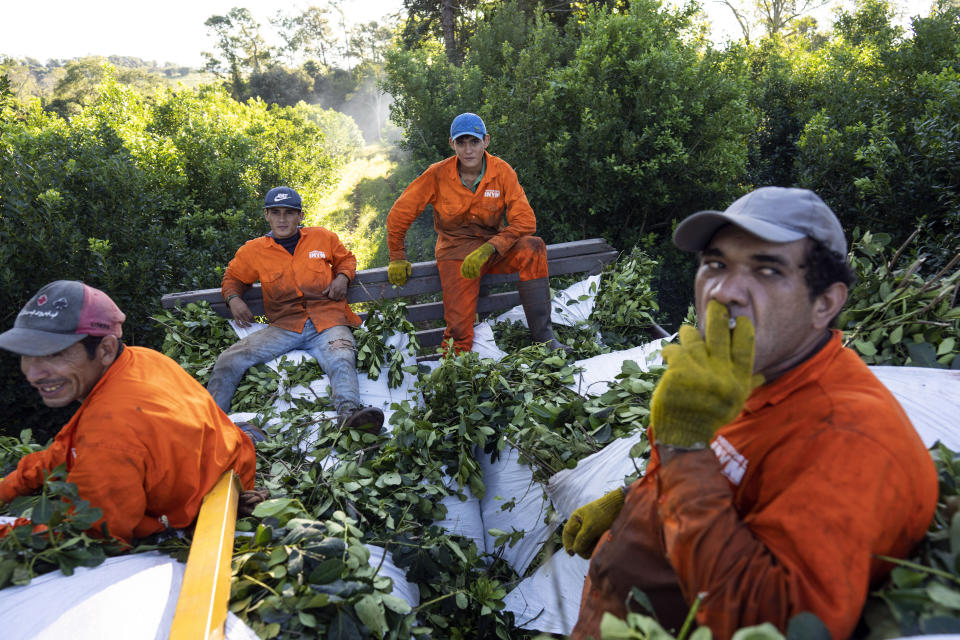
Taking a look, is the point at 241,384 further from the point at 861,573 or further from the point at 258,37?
the point at 258,37

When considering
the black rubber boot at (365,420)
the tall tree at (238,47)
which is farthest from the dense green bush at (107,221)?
the tall tree at (238,47)

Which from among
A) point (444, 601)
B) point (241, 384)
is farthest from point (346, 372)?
point (444, 601)

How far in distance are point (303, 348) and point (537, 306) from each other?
1874 millimetres

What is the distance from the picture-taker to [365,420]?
3553mm

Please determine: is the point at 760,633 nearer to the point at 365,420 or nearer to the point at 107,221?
the point at 365,420

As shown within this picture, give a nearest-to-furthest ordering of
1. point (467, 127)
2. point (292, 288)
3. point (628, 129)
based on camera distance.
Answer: point (292, 288) → point (467, 127) → point (628, 129)

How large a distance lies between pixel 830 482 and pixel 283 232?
431 cm

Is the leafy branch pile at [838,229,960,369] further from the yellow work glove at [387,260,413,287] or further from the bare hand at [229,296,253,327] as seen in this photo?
the bare hand at [229,296,253,327]

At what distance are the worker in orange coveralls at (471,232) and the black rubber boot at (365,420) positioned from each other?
46.5 inches

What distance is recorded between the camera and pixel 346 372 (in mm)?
4059

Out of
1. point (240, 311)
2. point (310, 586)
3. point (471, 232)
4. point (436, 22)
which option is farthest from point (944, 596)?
point (436, 22)

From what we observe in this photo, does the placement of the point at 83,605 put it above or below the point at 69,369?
below

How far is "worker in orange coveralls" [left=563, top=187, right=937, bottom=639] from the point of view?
112 cm

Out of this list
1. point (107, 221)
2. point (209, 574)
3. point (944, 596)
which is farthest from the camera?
point (107, 221)
